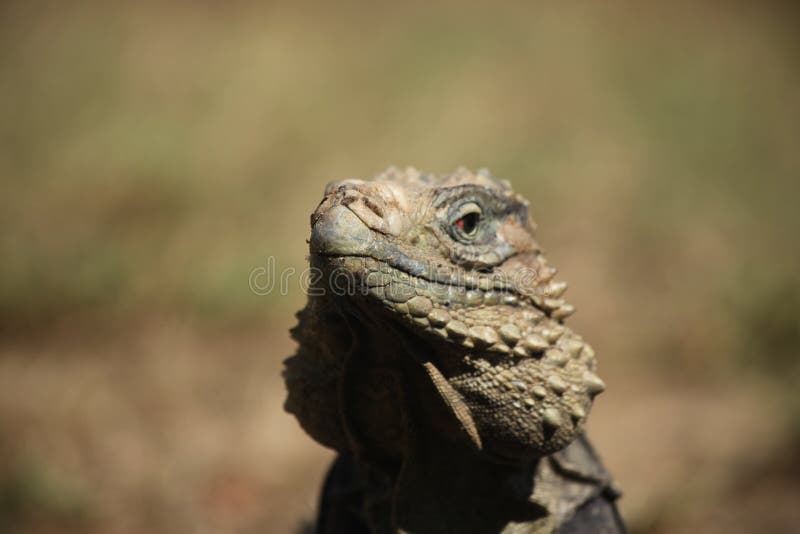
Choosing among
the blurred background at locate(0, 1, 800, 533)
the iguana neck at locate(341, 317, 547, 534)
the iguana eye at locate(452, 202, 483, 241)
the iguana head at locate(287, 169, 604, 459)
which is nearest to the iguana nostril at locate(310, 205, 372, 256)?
the iguana head at locate(287, 169, 604, 459)

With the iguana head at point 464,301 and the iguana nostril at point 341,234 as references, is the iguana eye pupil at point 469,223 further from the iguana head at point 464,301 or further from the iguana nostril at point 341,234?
the iguana nostril at point 341,234

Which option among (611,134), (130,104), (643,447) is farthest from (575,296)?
(130,104)

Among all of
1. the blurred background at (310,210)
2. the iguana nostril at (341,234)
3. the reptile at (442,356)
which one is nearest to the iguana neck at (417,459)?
the reptile at (442,356)

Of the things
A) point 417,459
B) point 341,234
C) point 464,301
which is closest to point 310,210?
point 417,459

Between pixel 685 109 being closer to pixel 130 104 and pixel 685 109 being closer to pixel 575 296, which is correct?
pixel 575 296

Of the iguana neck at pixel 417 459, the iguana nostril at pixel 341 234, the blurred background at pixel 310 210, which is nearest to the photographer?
the iguana nostril at pixel 341 234

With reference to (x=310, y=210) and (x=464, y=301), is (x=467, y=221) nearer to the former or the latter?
(x=464, y=301)
